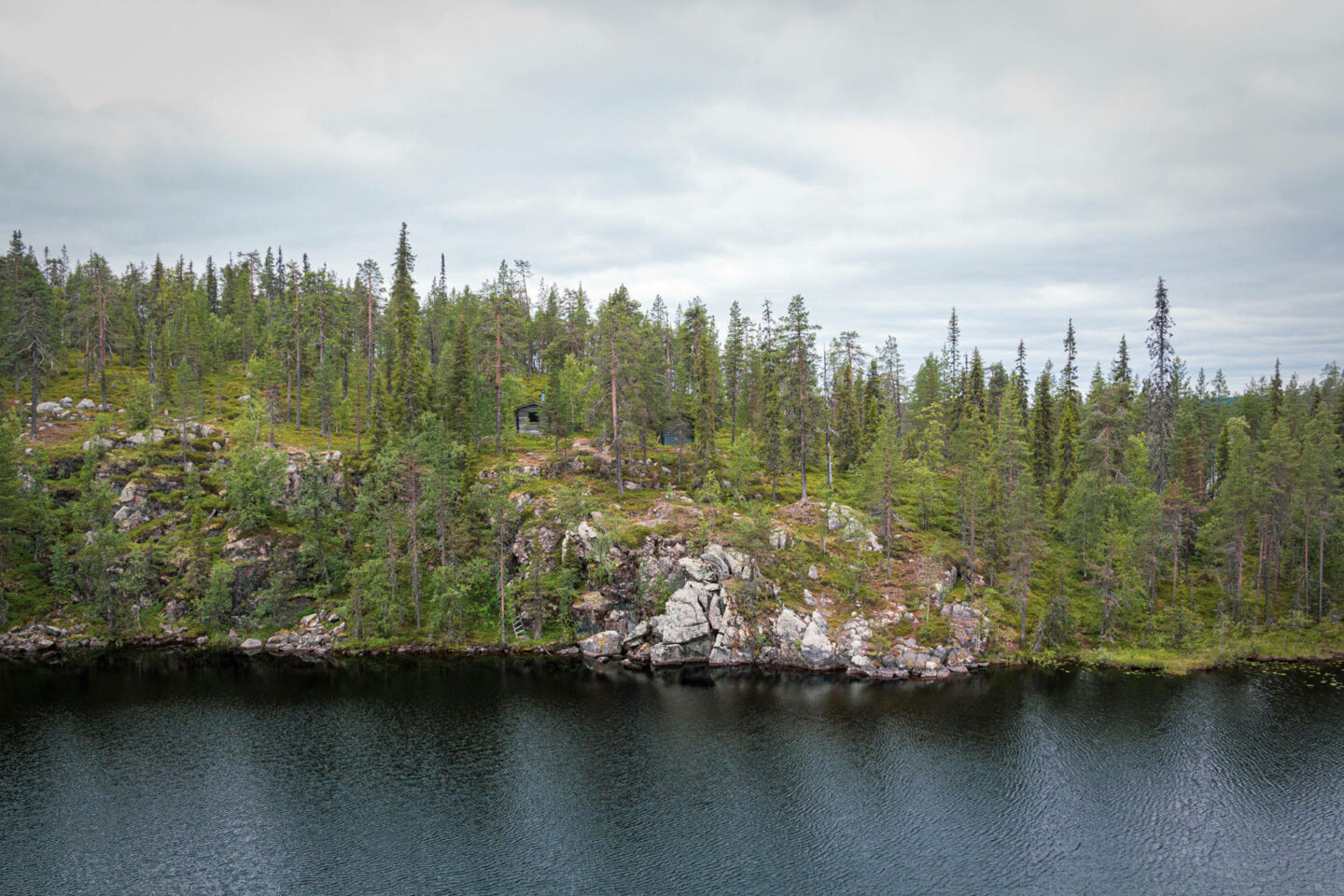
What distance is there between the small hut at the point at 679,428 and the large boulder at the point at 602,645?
1116 inches

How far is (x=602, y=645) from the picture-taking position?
59531mm

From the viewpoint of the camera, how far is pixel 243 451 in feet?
234

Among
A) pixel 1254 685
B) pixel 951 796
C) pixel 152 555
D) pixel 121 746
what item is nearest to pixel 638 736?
pixel 951 796

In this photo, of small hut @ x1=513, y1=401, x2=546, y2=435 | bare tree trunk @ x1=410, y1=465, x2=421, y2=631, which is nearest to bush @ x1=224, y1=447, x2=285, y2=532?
bare tree trunk @ x1=410, y1=465, x2=421, y2=631

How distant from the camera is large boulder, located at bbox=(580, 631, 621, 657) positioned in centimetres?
5938

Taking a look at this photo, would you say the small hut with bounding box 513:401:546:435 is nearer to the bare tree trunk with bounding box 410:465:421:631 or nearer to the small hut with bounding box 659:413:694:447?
the small hut with bounding box 659:413:694:447

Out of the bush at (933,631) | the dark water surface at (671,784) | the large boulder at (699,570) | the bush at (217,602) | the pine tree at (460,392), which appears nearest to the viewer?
the dark water surface at (671,784)

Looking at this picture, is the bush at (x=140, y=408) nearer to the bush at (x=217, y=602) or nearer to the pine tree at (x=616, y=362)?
the bush at (x=217, y=602)

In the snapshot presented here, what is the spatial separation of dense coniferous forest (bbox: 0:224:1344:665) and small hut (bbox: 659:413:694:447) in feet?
2.01

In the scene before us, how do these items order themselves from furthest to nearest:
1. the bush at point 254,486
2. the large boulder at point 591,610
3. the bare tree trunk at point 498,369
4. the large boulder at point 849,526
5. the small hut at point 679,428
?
the small hut at point 679,428, the bare tree trunk at point 498,369, the bush at point 254,486, the large boulder at point 849,526, the large boulder at point 591,610

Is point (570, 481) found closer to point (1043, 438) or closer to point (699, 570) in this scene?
point (699, 570)

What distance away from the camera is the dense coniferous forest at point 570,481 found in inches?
2448

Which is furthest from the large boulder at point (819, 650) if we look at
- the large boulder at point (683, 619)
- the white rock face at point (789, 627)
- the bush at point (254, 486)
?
the bush at point (254, 486)

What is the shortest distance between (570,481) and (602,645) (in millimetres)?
22053
